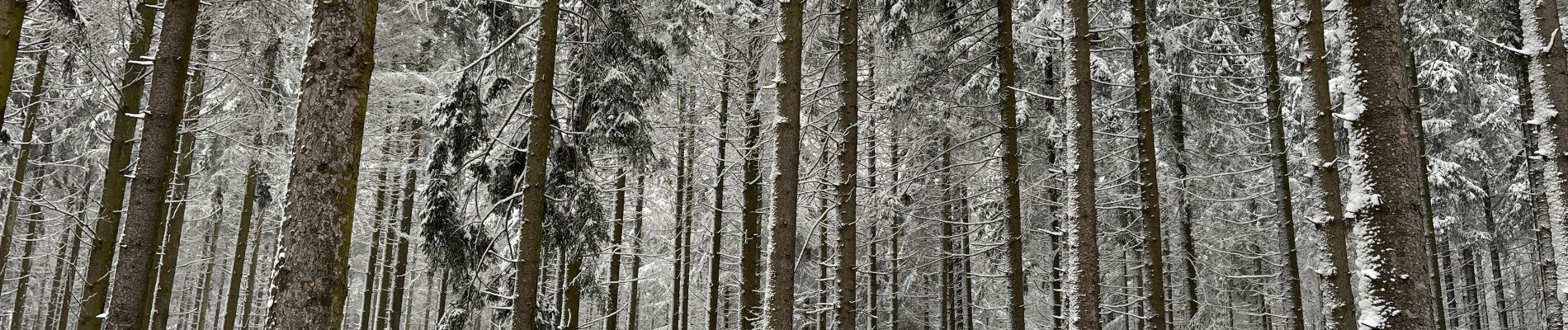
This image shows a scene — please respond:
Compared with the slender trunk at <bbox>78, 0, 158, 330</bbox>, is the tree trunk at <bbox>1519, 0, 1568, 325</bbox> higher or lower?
higher

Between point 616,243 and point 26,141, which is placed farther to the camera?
point 616,243

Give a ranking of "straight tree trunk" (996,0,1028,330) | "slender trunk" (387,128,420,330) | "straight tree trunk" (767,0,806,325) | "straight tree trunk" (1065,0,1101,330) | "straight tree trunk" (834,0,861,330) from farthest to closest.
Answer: "slender trunk" (387,128,420,330) < "straight tree trunk" (996,0,1028,330) < "straight tree trunk" (834,0,861,330) < "straight tree trunk" (1065,0,1101,330) < "straight tree trunk" (767,0,806,325)

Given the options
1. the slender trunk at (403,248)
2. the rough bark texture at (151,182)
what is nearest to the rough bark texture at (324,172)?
the rough bark texture at (151,182)

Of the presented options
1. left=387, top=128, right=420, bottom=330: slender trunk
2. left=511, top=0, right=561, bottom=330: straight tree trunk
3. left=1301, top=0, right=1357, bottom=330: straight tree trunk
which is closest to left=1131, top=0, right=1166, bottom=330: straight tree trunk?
left=1301, top=0, right=1357, bottom=330: straight tree trunk

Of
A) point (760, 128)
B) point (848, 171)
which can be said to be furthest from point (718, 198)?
point (848, 171)

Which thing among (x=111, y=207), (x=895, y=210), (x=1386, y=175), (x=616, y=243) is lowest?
(x=616, y=243)

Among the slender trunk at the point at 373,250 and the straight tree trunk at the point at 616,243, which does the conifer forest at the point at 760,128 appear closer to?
the straight tree trunk at the point at 616,243

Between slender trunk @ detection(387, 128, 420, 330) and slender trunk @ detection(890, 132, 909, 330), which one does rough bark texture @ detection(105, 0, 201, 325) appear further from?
slender trunk @ detection(387, 128, 420, 330)

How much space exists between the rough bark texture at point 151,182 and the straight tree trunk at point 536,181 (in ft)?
10.7

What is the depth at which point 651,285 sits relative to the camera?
1171 inches

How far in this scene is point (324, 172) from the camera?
A: 508cm

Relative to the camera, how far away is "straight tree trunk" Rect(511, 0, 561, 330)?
8364mm

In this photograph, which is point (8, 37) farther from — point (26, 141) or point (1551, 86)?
point (1551, 86)

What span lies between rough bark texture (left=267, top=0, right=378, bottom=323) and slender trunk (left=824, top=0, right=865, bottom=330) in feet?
18.1
